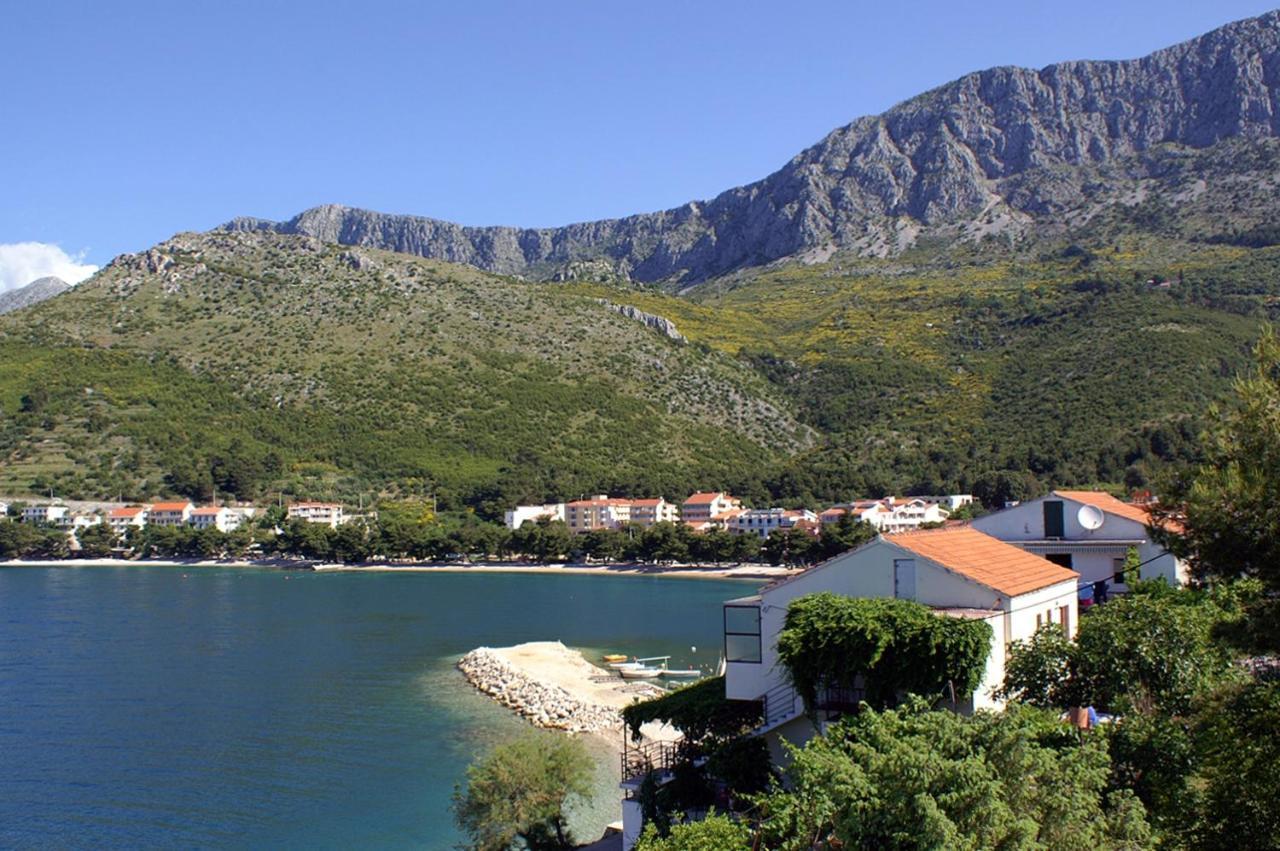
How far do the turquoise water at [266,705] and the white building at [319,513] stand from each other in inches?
1139

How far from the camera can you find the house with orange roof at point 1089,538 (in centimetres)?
2317

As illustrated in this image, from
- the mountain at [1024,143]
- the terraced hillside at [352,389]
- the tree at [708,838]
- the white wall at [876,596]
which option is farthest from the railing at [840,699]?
the mountain at [1024,143]

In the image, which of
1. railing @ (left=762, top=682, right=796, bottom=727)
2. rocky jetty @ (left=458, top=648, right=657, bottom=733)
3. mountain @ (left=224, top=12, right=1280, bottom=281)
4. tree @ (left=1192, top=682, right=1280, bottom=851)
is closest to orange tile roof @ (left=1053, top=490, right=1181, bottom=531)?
railing @ (left=762, top=682, right=796, bottom=727)

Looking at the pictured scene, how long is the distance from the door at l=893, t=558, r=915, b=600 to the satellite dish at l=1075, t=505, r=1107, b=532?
30.5ft

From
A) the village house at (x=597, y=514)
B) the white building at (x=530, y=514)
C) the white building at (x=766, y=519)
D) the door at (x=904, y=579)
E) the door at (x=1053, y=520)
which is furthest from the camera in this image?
the village house at (x=597, y=514)

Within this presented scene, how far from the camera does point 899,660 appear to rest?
1455 cm

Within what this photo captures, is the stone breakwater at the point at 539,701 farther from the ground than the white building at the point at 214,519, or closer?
closer

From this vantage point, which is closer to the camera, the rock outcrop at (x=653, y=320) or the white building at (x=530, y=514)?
the white building at (x=530, y=514)

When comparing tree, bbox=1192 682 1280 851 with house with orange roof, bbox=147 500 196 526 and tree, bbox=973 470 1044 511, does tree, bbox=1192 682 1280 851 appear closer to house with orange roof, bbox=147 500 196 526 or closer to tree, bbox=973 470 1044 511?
tree, bbox=973 470 1044 511

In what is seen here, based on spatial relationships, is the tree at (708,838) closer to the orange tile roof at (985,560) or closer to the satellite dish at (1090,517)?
the orange tile roof at (985,560)

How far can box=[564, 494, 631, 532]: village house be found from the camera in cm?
10450

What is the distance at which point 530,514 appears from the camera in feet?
346

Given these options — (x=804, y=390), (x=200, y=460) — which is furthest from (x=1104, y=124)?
(x=200, y=460)

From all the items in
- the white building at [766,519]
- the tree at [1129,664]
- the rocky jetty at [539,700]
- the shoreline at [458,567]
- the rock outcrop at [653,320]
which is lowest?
the shoreline at [458,567]
